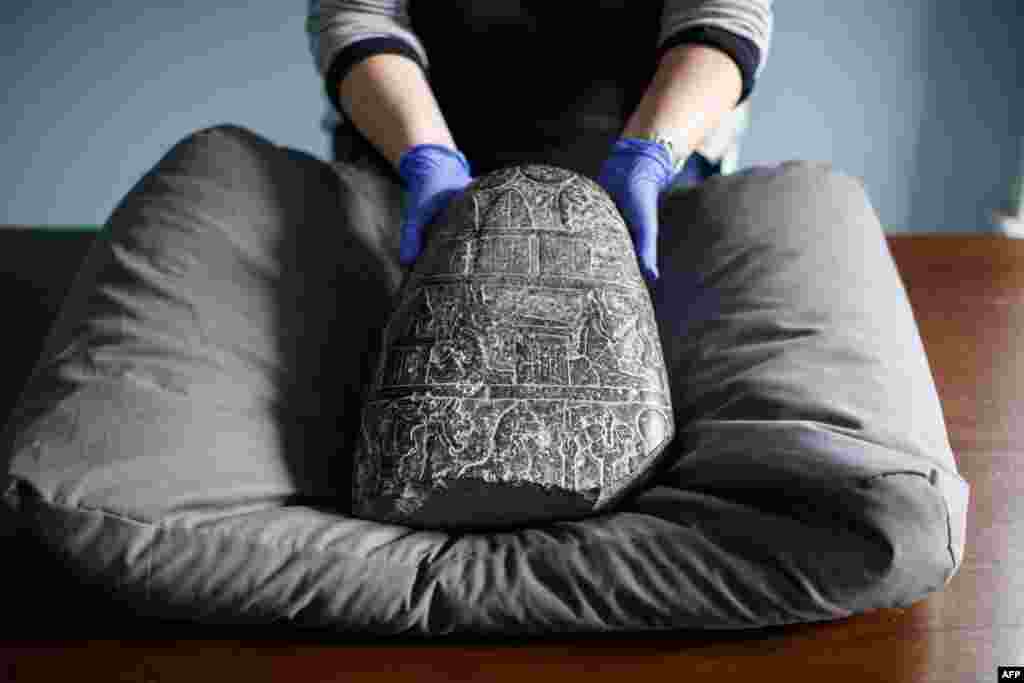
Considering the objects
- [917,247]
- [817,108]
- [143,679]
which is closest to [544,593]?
[143,679]

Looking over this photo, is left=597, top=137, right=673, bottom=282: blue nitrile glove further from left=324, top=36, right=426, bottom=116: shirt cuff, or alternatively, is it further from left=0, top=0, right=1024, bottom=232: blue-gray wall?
left=0, top=0, right=1024, bottom=232: blue-gray wall

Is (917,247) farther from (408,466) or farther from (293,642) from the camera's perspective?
(293,642)

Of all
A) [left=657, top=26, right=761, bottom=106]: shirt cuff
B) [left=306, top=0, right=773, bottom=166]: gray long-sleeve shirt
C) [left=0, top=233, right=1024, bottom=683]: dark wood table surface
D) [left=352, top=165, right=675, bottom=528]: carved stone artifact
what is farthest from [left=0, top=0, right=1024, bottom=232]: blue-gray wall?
[left=0, top=233, right=1024, bottom=683]: dark wood table surface

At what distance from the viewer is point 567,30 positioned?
1.45m

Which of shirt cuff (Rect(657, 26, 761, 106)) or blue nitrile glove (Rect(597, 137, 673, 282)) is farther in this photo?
shirt cuff (Rect(657, 26, 761, 106))

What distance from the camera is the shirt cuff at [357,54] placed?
141 cm

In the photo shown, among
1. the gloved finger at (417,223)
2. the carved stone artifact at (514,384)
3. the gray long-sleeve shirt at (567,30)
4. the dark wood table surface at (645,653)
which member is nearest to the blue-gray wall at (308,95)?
the gray long-sleeve shirt at (567,30)

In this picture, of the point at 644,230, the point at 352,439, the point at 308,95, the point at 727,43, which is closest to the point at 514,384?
the point at 352,439

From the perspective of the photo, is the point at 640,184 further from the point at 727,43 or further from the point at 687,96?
the point at 727,43

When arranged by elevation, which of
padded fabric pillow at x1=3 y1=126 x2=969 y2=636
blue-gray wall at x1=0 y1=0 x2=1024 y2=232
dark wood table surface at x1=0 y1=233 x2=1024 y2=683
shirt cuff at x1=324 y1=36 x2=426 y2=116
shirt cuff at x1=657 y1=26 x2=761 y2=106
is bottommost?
dark wood table surface at x1=0 y1=233 x2=1024 y2=683

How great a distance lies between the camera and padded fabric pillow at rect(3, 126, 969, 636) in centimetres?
86

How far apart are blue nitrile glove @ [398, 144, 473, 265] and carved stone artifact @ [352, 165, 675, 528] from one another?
13 centimetres

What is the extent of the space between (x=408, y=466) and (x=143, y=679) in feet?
0.83

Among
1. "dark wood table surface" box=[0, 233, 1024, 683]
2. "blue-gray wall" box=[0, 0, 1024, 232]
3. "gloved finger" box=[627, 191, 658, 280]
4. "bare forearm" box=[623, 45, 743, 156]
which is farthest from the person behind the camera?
"blue-gray wall" box=[0, 0, 1024, 232]
